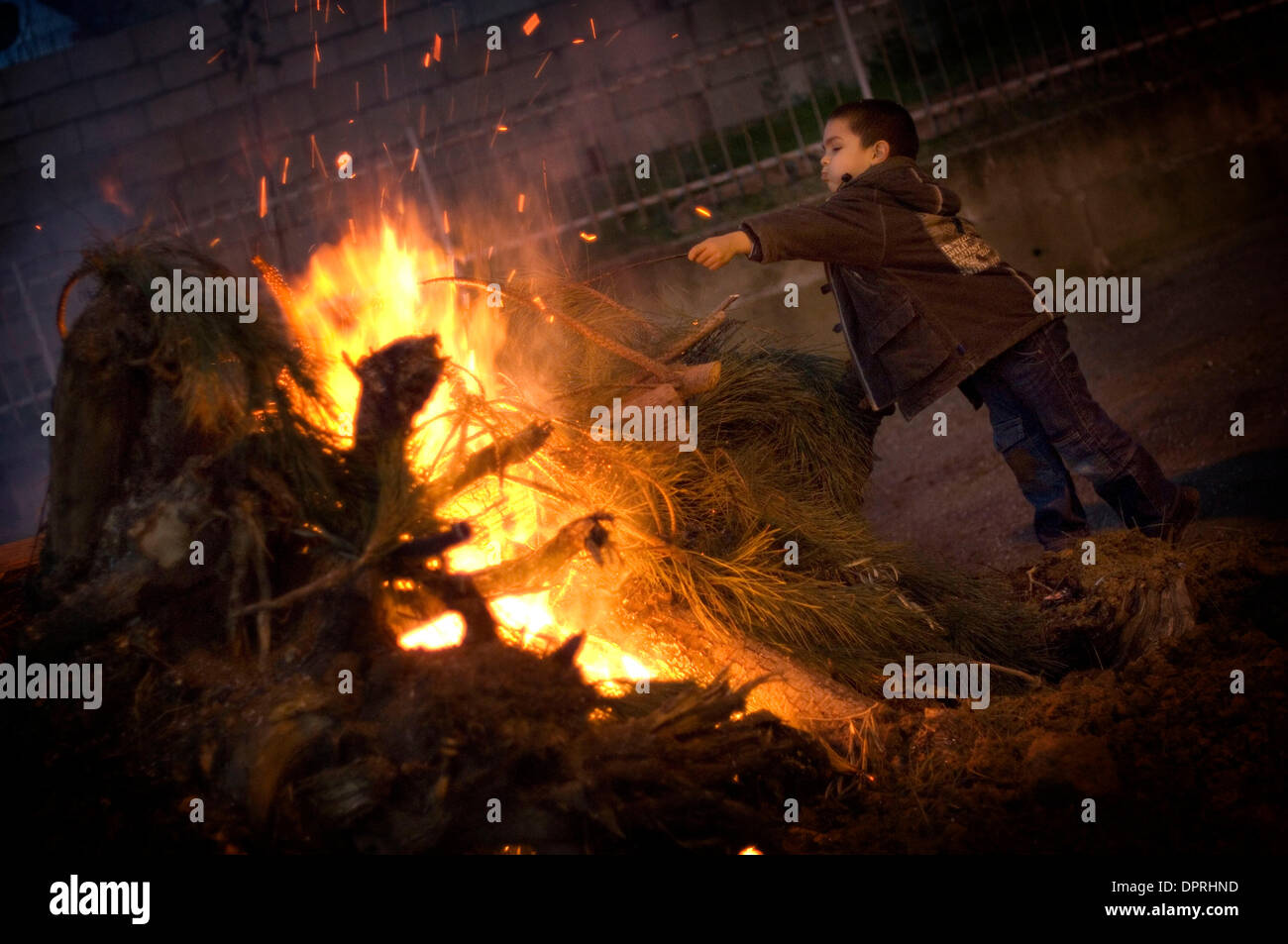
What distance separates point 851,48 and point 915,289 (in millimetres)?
4408

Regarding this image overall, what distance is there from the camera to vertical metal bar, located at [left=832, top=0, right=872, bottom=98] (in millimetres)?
6703

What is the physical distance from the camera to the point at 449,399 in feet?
9.09

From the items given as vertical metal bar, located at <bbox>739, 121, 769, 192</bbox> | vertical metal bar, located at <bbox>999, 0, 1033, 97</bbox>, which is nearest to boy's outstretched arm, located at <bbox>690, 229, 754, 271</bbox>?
vertical metal bar, located at <bbox>739, 121, 769, 192</bbox>

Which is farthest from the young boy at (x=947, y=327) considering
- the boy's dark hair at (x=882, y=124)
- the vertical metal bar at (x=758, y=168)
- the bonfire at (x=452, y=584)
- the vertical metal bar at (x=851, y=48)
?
the vertical metal bar at (x=851, y=48)

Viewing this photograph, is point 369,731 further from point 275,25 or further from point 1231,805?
point 275,25

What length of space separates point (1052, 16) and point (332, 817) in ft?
24.8

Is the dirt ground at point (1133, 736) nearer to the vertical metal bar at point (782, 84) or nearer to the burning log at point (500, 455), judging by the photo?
the burning log at point (500, 455)

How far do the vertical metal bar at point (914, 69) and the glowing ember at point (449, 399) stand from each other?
16.0 feet

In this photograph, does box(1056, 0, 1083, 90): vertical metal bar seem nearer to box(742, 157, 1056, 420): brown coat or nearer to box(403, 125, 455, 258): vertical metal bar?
box(742, 157, 1056, 420): brown coat

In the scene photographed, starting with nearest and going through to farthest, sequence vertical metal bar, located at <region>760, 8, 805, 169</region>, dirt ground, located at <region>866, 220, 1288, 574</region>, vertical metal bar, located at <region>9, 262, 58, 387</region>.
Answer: dirt ground, located at <region>866, 220, 1288, 574</region>, vertical metal bar, located at <region>760, 8, 805, 169</region>, vertical metal bar, located at <region>9, 262, 58, 387</region>

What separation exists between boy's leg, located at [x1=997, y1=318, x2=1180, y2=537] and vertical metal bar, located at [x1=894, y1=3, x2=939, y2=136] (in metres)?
4.16

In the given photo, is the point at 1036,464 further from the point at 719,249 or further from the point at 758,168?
the point at 758,168

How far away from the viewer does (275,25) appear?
7336 mm
